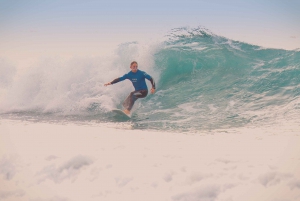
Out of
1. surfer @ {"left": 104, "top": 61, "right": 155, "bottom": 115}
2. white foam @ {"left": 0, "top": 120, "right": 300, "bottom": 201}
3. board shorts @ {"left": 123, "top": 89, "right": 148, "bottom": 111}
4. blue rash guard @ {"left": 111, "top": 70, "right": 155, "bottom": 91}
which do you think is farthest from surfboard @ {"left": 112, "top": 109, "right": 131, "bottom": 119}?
white foam @ {"left": 0, "top": 120, "right": 300, "bottom": 201}

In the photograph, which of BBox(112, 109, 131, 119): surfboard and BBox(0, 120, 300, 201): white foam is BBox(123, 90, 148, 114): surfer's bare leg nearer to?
BBox(112, 109, 131, 119): surfboard

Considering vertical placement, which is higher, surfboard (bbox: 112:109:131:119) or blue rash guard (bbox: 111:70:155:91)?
blue rash guard (bbox: 111:70:155:91)

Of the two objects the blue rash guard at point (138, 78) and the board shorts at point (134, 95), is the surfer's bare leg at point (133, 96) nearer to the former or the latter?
the board shorts at point (134, 95)

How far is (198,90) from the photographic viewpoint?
9.52m

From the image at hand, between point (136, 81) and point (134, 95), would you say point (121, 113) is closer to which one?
point (134, 95)

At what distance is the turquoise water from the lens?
22.9 feet

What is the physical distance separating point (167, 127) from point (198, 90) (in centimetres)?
355

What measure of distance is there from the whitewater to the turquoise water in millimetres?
40

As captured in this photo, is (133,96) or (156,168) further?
(133,96)

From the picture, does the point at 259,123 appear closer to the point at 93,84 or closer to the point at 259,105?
the point at 259,105

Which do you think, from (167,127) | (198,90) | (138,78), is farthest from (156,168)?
(198,90)

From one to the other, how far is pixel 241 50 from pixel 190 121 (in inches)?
296

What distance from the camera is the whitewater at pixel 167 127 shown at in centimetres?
316

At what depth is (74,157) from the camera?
12.2ft
